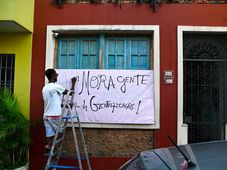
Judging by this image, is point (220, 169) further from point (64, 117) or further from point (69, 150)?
point (69, 150)

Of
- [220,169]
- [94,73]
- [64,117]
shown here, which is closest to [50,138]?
[64,117]

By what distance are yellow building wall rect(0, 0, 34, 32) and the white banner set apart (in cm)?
142

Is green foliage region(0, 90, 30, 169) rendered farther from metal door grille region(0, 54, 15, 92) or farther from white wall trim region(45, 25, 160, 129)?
white wall trim region(45, 25, 160, 129)

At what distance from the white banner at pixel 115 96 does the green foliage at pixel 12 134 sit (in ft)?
3.77

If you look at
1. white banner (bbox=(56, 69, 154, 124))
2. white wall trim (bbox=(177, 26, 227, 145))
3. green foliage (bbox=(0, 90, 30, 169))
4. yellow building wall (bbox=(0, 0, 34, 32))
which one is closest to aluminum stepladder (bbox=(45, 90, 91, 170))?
white banner (bbox=(56, 69, 154, 124))

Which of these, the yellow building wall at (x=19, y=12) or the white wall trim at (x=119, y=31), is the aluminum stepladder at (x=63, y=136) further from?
the yellow building wall at (x=19, y=12)

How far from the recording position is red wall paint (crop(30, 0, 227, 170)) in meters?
7.41

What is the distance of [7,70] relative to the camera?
25.4 ft

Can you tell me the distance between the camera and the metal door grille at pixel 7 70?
25.3 feet

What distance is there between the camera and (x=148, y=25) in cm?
749

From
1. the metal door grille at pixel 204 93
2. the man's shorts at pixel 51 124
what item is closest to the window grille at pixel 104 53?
the metal door grille at pixel 204 93

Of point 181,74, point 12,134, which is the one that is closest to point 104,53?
point 181,74

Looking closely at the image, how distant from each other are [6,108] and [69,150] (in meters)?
1.53

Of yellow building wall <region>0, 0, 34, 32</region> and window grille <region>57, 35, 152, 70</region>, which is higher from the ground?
yellow building wall <region>0, 0, 34, 32</region>
